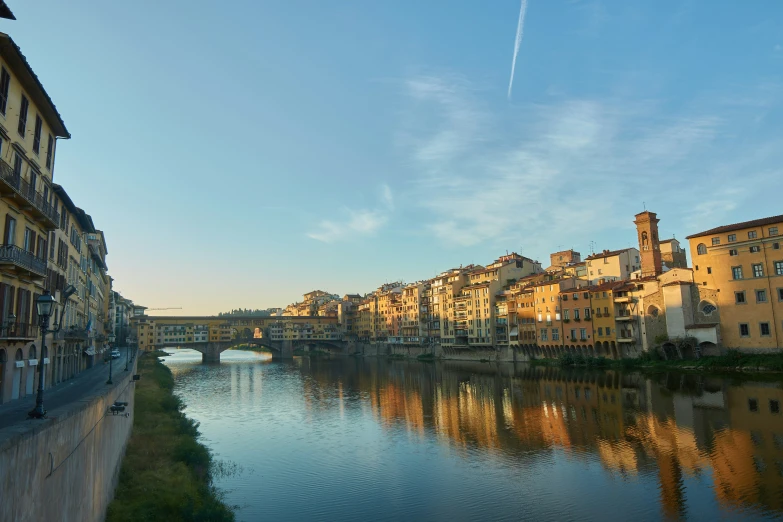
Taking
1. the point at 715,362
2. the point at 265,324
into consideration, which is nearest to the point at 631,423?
the point at 715,362

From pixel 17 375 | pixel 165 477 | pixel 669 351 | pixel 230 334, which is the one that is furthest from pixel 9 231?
pixel 230 334

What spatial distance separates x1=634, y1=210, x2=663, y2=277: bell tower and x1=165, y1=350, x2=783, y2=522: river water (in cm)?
2080

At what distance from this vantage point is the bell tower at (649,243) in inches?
2539

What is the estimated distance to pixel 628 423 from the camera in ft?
100

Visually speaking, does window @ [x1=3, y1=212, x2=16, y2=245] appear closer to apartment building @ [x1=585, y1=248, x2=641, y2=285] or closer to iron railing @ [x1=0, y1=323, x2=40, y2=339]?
iron railing @ [x1=0, y1=323, x2=40, y2=339]

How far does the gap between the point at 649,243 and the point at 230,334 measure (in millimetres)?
97283

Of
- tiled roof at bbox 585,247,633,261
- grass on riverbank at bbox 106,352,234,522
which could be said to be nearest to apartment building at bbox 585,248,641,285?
tiled roof at bbox 585,247,633,261

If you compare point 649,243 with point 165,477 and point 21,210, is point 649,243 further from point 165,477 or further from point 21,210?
point 21,210

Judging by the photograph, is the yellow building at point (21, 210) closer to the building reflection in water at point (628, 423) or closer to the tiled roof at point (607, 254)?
the building reflection in water at point (628, 423)

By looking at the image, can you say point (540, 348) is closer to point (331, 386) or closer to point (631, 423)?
point (331, 386)

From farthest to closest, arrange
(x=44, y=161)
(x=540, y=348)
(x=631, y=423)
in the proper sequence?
(x=540, y=348) → (x=631, y=423) → (x=44, y=161)

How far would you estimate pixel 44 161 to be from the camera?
901 inches

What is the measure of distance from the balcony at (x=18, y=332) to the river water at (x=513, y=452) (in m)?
9.97

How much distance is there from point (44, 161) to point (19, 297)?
668 centimetres
